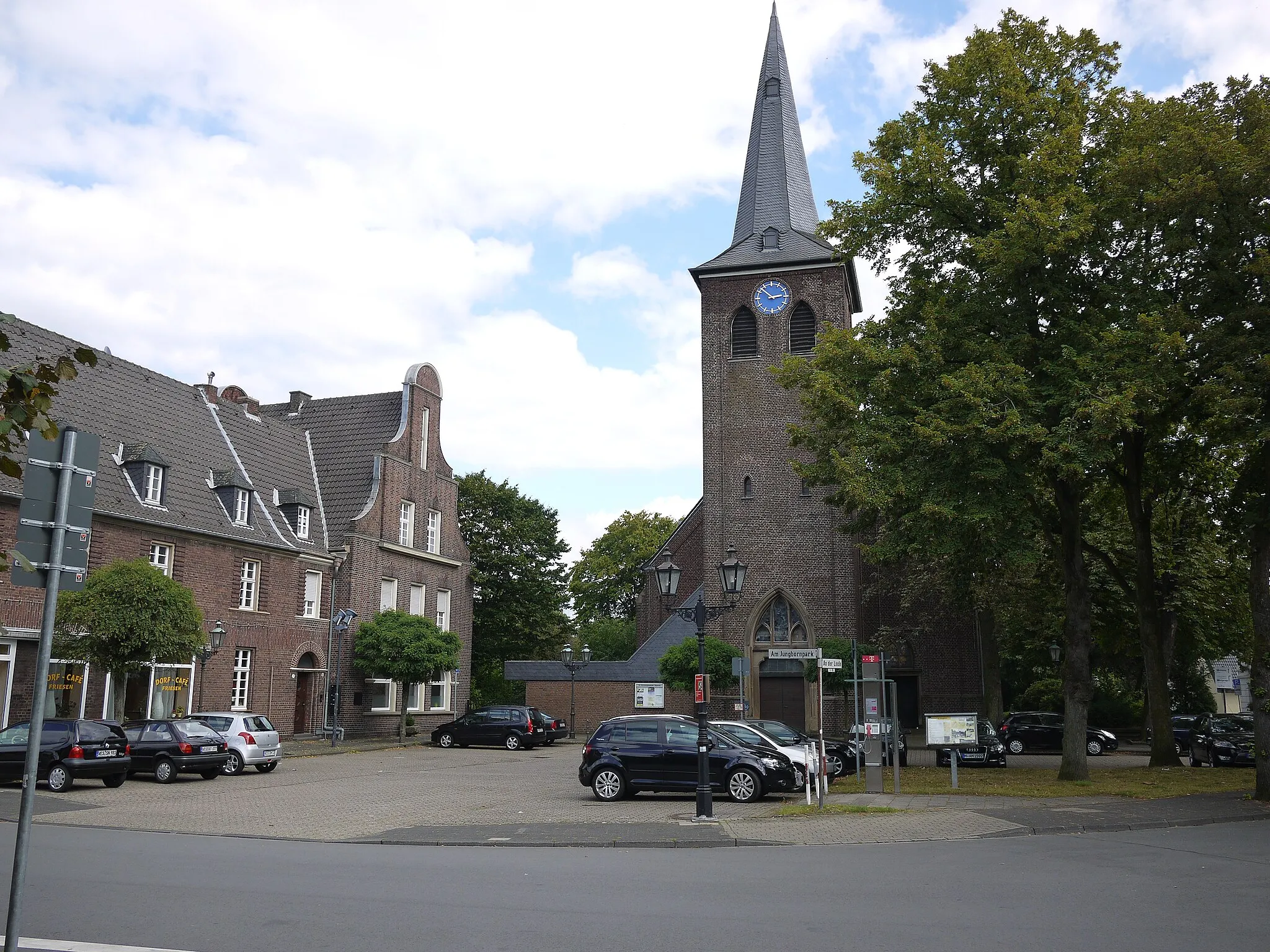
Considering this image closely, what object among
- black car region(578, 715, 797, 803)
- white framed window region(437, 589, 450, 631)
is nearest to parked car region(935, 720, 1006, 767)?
black car region(578, 715, 797, 803)

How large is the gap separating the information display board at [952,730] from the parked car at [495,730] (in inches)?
798

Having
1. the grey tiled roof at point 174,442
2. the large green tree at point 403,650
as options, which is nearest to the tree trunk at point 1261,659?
the large green tree at point 403,650

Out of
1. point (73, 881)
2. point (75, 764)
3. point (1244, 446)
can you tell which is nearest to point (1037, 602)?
point (1244, 446)

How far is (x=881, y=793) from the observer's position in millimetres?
19391

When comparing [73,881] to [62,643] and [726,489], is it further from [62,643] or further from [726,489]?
[726,489]

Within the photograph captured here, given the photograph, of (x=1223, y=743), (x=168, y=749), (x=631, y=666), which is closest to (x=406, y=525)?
(x=631, y=666)

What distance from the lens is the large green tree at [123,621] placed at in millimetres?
24828

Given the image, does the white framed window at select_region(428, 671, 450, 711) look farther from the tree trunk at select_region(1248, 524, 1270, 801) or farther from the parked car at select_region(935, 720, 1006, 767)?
the tree trunk at select_region(1248, 524, 1270, 801)

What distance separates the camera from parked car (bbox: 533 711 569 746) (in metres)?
37.7

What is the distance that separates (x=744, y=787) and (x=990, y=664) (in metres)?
27.8

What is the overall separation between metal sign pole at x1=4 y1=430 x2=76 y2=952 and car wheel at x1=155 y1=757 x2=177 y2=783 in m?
17.6

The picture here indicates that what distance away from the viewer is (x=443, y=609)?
46.3 m

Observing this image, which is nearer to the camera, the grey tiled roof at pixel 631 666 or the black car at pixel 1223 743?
the black car at pixel 1223 743

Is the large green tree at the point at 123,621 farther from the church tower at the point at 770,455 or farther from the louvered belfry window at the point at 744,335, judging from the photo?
the louvered belfry window at the point at 744,335
